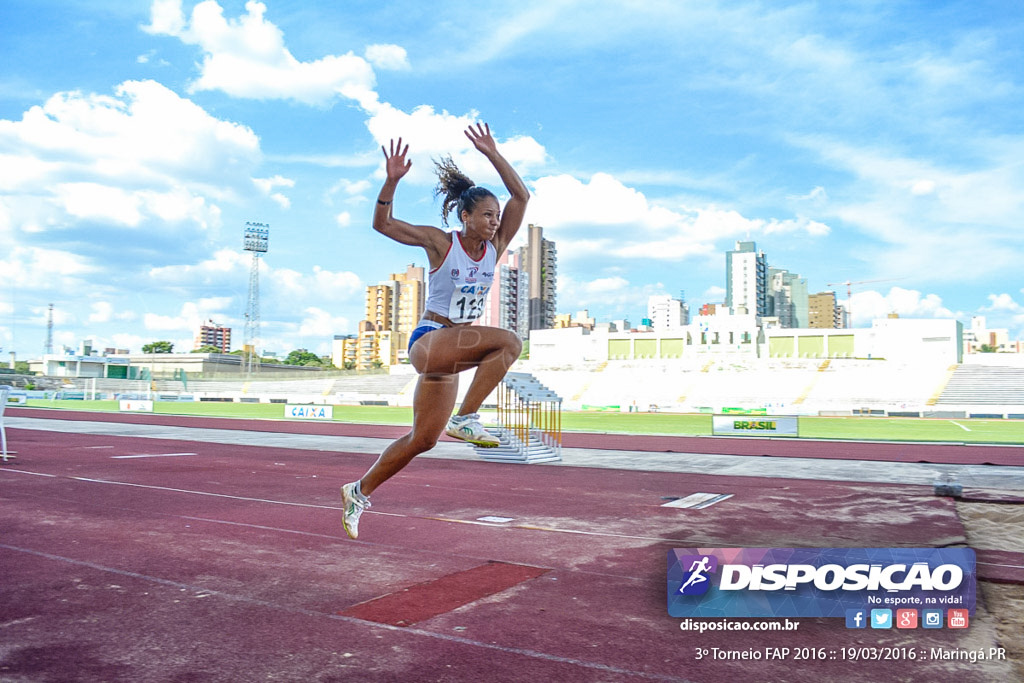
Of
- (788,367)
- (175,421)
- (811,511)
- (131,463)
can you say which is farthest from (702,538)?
(788,367)

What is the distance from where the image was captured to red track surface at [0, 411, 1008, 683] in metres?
3.59

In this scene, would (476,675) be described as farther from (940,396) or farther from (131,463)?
(940,396)

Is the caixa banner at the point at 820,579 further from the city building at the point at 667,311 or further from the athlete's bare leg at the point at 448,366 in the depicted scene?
the city building at the point at 667,311

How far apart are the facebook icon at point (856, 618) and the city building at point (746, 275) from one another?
16079cm

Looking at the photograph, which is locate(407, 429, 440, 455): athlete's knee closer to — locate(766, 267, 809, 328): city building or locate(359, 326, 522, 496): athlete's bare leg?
locate(359, 326, 522, 496): athlete's bare leg

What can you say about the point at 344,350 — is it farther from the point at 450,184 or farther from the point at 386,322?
the point at 450,184

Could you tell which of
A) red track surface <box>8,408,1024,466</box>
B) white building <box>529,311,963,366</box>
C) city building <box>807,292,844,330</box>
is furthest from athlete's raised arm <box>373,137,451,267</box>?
city building <box>807,292,844,330</box>

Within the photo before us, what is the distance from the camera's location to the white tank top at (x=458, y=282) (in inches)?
161

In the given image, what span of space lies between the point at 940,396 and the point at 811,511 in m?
45.6

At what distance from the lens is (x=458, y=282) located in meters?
4.09

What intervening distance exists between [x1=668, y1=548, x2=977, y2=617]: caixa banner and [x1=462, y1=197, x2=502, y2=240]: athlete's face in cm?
219

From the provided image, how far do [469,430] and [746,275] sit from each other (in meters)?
166

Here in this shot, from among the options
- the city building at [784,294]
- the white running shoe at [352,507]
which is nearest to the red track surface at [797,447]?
the white running shoe at [352,507]

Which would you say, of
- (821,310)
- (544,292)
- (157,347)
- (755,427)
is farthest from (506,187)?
(821,310)
